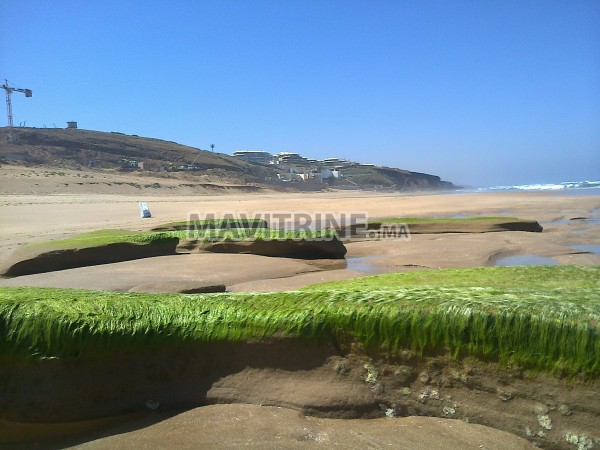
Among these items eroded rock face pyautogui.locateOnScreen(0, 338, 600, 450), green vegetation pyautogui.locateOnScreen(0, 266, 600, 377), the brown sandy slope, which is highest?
green vegetation pyautogui.locateOnScreen(0, 266, 600, 377)

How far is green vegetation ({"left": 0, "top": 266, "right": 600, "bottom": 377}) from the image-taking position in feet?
8.87

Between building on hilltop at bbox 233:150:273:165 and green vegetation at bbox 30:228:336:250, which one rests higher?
building on hilltop at bbox 233:150:273:165

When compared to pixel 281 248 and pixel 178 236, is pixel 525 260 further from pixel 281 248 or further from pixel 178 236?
pixel 178 236

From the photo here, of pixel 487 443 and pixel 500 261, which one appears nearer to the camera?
pixel 487 443

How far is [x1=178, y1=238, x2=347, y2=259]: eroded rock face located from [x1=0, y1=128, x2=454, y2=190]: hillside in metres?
36.3

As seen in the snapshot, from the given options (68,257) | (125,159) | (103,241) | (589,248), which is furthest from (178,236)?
(125,159)

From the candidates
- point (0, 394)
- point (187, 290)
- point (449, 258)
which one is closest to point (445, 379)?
point (0, 394)

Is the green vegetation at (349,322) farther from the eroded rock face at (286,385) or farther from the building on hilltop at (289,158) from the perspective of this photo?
the building on hilltop at (289,158)

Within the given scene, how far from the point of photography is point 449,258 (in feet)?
33.2

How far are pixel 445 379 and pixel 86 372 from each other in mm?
2233

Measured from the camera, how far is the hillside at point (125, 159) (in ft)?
179

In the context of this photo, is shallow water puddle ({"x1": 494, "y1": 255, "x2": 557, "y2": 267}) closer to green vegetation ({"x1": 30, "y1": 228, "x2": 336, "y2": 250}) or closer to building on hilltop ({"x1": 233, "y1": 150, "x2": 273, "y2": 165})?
green vegetation ({"x1": 30, "y1": 228, "x2": 336, "y2": 250})

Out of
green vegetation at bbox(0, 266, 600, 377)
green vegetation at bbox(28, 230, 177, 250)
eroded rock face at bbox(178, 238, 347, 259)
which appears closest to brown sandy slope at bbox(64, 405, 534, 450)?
green vegetation at bbox(0, 266, 600, 377)

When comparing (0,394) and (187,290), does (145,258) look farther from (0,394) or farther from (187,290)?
(0,394)
